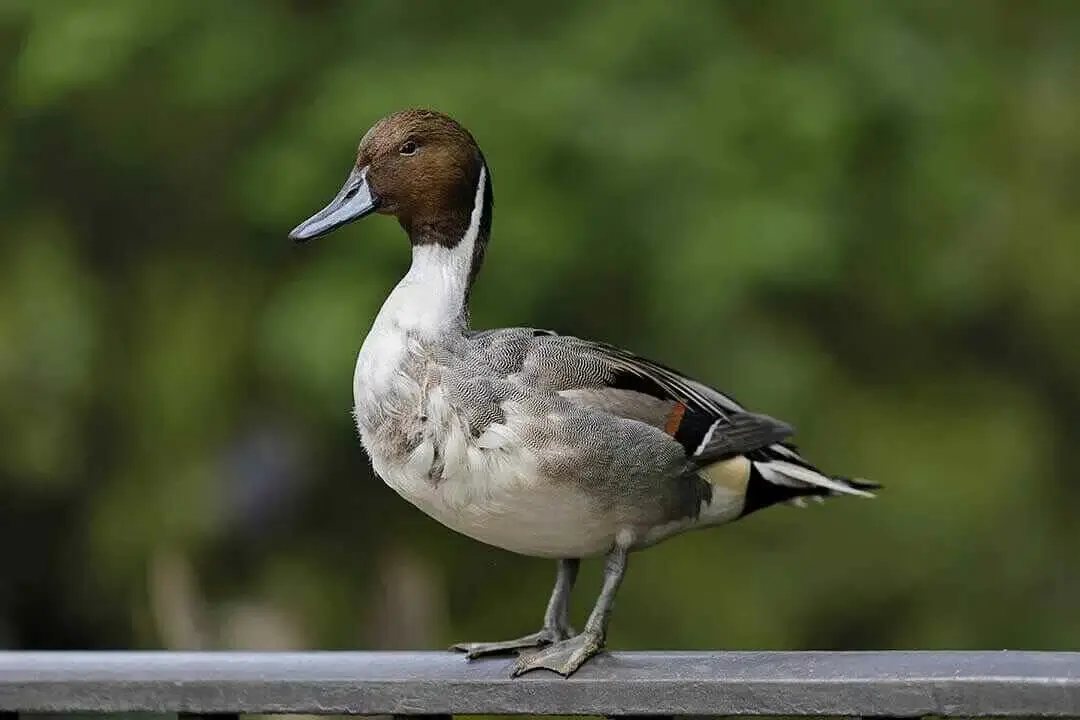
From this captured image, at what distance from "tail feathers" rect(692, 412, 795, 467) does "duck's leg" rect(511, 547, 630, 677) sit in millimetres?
141

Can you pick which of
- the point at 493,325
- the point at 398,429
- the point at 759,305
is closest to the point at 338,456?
the point at 493,325

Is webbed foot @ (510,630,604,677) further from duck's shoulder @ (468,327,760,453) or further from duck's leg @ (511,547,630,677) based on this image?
duck's shoulder @ (468,327,760,453)

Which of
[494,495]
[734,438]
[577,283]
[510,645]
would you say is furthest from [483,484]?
[577,283]

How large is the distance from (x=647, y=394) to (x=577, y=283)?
2194 mm

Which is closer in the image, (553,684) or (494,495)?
(553,684)

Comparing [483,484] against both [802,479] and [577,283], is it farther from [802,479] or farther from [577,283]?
[577,283]

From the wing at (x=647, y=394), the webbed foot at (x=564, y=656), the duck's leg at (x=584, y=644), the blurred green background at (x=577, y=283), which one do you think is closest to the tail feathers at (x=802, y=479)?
the wing at (x=647, y=394)

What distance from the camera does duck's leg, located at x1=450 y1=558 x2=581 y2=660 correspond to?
1453 mm

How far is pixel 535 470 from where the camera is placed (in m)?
1.45

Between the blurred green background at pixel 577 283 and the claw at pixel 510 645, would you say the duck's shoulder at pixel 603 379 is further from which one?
the blurred green background at pixel 577 283

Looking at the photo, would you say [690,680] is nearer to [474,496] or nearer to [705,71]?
[474,496]

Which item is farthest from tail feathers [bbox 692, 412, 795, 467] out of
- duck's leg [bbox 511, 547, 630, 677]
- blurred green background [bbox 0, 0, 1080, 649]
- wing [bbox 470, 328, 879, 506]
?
blurred green background [bbox 0, 0, 1080, 649]

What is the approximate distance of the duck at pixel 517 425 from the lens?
1453mm

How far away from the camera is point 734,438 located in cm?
162
